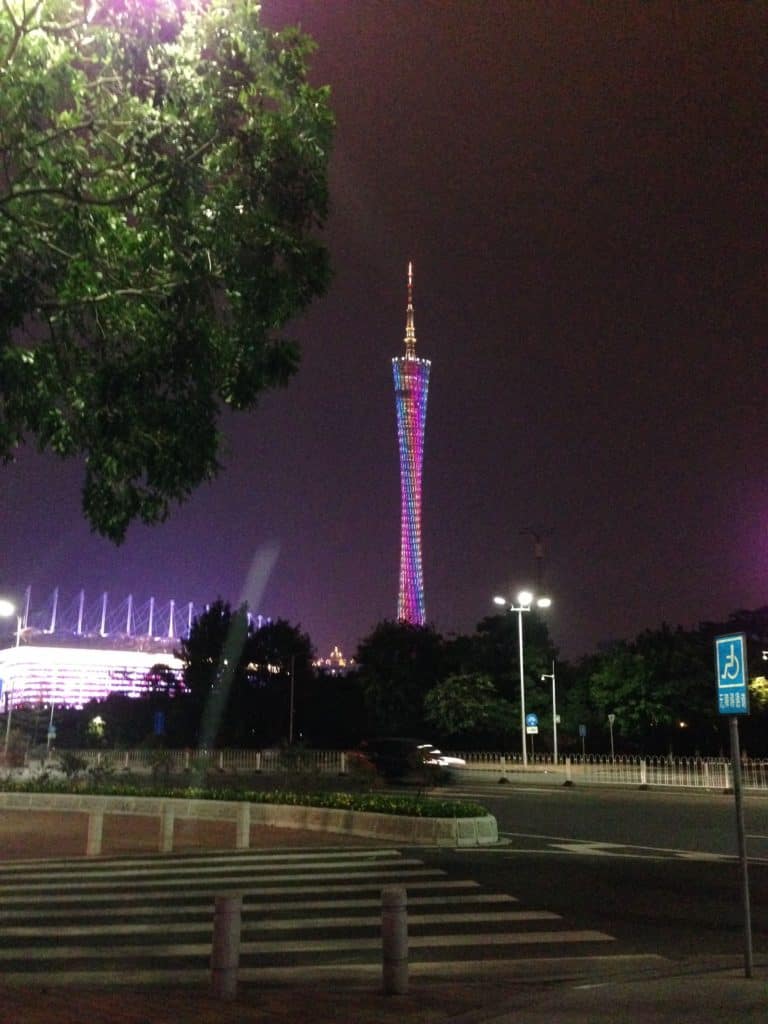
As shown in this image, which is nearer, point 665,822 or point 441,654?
point 665,822

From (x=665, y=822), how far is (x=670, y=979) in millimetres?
15869

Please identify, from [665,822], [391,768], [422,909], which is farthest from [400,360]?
[422,909]

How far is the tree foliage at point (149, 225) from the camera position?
299 inches

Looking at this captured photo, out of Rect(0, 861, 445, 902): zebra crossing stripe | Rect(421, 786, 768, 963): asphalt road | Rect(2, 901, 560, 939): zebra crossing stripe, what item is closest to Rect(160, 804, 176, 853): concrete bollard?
Rect(0, 861, 445, 902): zebra crossing stripe

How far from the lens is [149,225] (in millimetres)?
8078

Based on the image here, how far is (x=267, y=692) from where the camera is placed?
69312 millimetres

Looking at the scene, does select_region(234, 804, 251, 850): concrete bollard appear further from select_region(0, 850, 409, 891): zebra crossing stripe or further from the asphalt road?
the asphalt road

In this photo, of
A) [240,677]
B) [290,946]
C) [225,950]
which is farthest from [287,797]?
[240,677]

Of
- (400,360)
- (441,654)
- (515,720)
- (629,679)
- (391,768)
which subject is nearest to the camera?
(391,768)

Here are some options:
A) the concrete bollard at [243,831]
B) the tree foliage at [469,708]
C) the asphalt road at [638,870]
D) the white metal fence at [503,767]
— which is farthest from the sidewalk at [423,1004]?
the tree foliage at [469,708]

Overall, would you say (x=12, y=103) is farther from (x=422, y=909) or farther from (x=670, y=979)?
(x=422, y=909)

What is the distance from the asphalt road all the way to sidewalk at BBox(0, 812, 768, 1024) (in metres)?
1.53

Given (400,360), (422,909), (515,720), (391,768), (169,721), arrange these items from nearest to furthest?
(422,909)
(391,768)
(515,720)
(169,721)
(400,360)

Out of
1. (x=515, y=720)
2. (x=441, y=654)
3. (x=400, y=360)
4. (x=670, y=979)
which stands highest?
(x=400, y=360)
